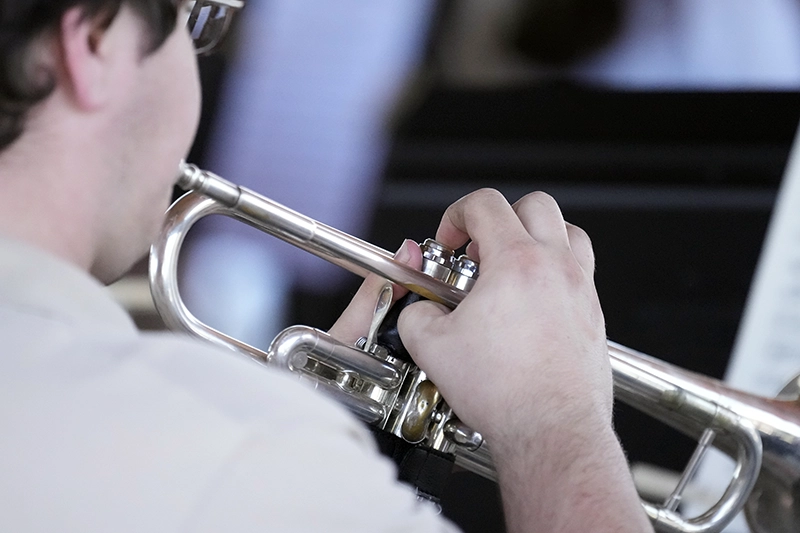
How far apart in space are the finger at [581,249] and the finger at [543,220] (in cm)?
2

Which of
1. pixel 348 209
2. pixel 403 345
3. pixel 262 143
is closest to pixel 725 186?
pixel 348 209

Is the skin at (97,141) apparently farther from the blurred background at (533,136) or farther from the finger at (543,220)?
the blurred background at (533,136)

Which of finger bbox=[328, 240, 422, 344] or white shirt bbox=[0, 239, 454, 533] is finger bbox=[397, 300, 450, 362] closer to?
finger bbox=[328, 240, 422, 344]

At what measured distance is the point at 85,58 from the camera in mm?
527

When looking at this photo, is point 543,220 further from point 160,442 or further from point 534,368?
point 160,442

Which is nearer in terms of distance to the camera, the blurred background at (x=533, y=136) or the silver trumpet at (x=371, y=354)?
the silver trumpet at (x=371, y=354)

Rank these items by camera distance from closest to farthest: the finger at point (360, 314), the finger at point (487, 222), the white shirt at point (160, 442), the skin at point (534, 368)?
1. the white shirt at point (160, 442)
2. the skin at point (534, 368)
3. the finger at point (487, 222)
4. the finger at point (360, 314)

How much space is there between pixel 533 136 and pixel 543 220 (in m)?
1.20

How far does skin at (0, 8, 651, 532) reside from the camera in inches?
21.2

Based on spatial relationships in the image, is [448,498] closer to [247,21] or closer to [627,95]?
[627,95]

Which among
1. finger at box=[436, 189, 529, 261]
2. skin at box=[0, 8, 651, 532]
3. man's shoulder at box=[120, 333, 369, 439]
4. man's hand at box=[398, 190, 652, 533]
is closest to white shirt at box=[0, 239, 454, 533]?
man's shoulder at box=[120, 333, 369, 439]

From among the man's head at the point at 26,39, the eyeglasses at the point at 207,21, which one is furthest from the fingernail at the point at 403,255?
the man's head at the point at 26,39

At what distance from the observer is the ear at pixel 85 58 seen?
520 mm

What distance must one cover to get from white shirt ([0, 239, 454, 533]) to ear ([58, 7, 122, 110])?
13 cm
